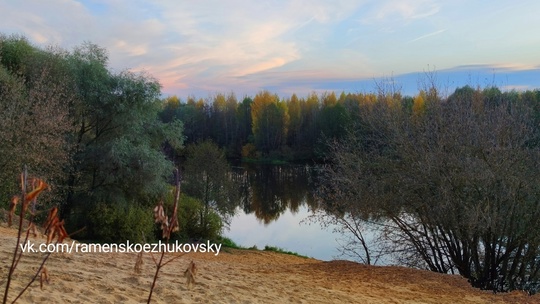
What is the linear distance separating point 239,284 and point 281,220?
66.6ft

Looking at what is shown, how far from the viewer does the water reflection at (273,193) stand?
100 ft

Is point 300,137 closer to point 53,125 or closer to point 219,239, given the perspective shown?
point 219,239

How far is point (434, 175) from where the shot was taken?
13195 mm

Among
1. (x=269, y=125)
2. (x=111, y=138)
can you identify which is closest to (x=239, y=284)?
(x=111, y=138)

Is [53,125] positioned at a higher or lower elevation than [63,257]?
higher

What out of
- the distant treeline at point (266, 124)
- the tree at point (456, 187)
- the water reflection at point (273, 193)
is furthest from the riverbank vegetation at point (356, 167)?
the distant treeline at point (266, 124)

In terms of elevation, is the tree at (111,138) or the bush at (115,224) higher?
the tree at (111,138)

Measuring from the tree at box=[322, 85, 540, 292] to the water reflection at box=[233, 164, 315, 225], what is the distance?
12.5m

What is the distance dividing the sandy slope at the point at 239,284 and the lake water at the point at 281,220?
6.77 metres

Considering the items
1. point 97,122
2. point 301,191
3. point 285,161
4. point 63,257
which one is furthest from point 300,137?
point 63,257

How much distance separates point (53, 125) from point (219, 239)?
1055 centimetres

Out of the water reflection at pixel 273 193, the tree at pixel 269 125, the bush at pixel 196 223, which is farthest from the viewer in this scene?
the tree at pixel 269 125

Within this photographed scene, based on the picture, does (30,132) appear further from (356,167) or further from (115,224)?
(356,167)

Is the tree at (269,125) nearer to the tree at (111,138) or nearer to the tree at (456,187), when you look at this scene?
the tree at (111,138)
